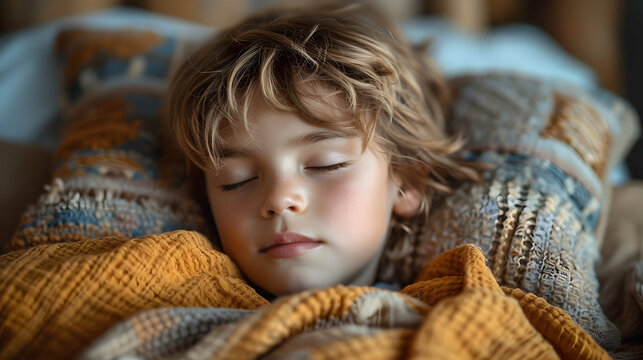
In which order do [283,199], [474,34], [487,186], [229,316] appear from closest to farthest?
[229,316]
[283,199]
[487,186]
[474,34]

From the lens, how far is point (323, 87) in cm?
84

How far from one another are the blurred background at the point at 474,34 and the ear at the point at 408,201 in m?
0.63

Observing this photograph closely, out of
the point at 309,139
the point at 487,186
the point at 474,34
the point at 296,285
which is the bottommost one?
the point at 296,285

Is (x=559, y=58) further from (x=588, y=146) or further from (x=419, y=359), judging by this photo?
(x=419, y=359)

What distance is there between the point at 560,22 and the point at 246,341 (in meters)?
1.59

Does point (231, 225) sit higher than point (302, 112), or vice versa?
point (302, 112)

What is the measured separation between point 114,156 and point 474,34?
Result: 1.22 metres

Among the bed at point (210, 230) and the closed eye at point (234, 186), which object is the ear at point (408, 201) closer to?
the bed at point (210, 230)

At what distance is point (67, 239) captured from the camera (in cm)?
83

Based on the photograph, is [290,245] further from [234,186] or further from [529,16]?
[529,16]

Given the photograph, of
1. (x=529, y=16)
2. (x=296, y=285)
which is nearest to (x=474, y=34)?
(x=529, y=16)

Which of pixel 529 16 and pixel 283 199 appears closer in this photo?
pixel 283 199

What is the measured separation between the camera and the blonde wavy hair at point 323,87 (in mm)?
833

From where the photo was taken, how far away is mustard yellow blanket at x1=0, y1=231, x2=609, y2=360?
57 centimetres
